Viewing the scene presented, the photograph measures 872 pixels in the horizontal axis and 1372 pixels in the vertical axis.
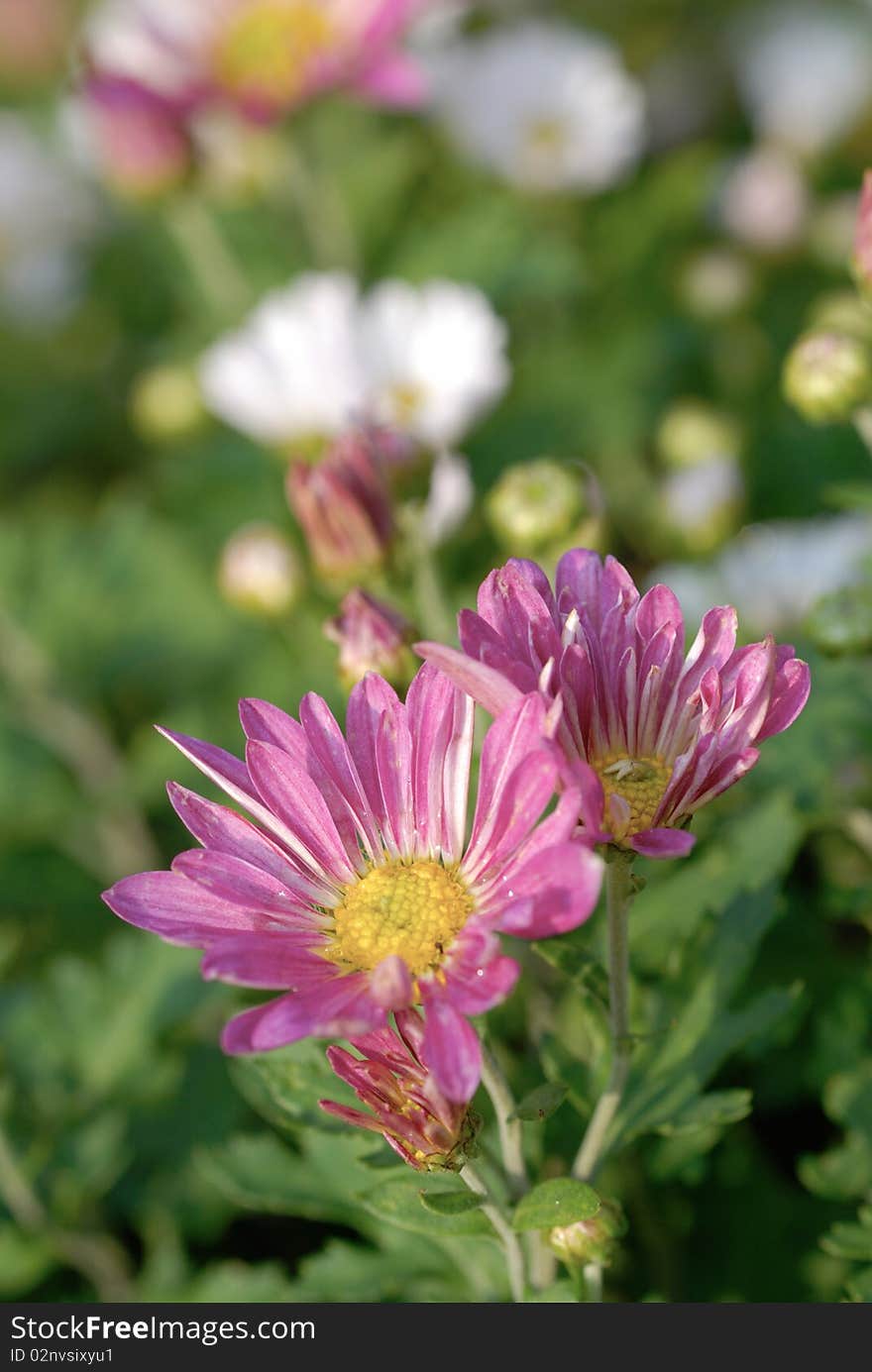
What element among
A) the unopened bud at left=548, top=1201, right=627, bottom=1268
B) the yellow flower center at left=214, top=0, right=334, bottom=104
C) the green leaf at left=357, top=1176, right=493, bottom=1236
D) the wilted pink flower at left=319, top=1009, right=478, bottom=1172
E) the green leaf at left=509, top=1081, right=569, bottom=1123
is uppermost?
the yellow flower center at left=214, top=0, right=334, bottom=104

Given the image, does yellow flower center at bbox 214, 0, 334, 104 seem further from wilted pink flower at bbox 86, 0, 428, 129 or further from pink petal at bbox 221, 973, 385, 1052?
pink petal at bbox 221, 973, 385, 1052

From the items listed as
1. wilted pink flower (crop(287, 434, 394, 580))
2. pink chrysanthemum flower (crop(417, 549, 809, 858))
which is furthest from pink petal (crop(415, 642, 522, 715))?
wilted pink flower (crop(287, 434, 394, 580))

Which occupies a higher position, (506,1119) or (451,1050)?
(451,1050)

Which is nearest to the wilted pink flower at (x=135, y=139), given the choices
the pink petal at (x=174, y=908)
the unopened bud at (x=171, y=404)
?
the unopened bud at (x=171, y=404)

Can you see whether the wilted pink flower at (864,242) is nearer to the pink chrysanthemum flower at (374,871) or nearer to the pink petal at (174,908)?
the pink chrysanthemum flower at (374,871)

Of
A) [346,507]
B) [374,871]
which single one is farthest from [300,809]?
[346,507]

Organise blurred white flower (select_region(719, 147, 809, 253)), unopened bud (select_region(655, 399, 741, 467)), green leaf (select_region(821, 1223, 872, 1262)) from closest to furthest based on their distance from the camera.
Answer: green leaf (select_region(821, 1223, 872, 1262)), unopened bud (select_region(655, 399, 741, 467)), blurred white flower (select_region(719, 147, 809, 253))

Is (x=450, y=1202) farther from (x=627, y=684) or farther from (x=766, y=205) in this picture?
(x=766, y=205)
